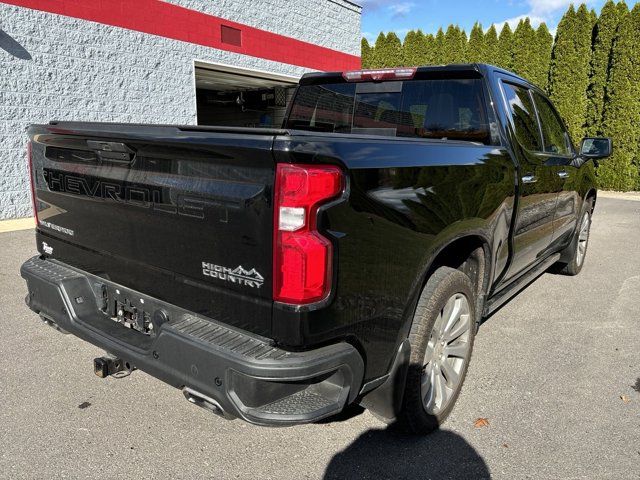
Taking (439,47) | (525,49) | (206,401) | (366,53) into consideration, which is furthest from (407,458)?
(366,53)

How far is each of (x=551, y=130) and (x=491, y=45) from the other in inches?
485

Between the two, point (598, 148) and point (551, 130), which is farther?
point (598, 148)

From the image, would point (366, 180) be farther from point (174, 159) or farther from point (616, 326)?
point (616, 326)

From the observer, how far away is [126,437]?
2.62 m

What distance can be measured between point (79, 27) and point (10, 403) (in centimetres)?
755

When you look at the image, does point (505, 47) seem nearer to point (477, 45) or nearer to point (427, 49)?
point (477, 45)

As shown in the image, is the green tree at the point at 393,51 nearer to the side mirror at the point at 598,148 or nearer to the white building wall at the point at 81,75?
the white building wall at the point at 81,75

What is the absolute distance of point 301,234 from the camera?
5.88 feet

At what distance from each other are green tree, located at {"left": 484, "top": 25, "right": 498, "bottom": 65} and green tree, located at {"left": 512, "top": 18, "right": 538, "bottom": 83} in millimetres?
541

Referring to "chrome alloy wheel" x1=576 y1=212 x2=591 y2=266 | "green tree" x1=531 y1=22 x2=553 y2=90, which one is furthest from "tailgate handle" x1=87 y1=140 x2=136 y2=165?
"green tree" x1=531 y1=22 x2=553 y2=90

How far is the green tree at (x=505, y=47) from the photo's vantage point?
1492cm

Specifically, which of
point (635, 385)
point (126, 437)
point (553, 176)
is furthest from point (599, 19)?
point (126, 437)

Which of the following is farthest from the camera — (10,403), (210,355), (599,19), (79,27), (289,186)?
(599,19)

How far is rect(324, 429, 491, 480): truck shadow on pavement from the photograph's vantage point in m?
2.39
